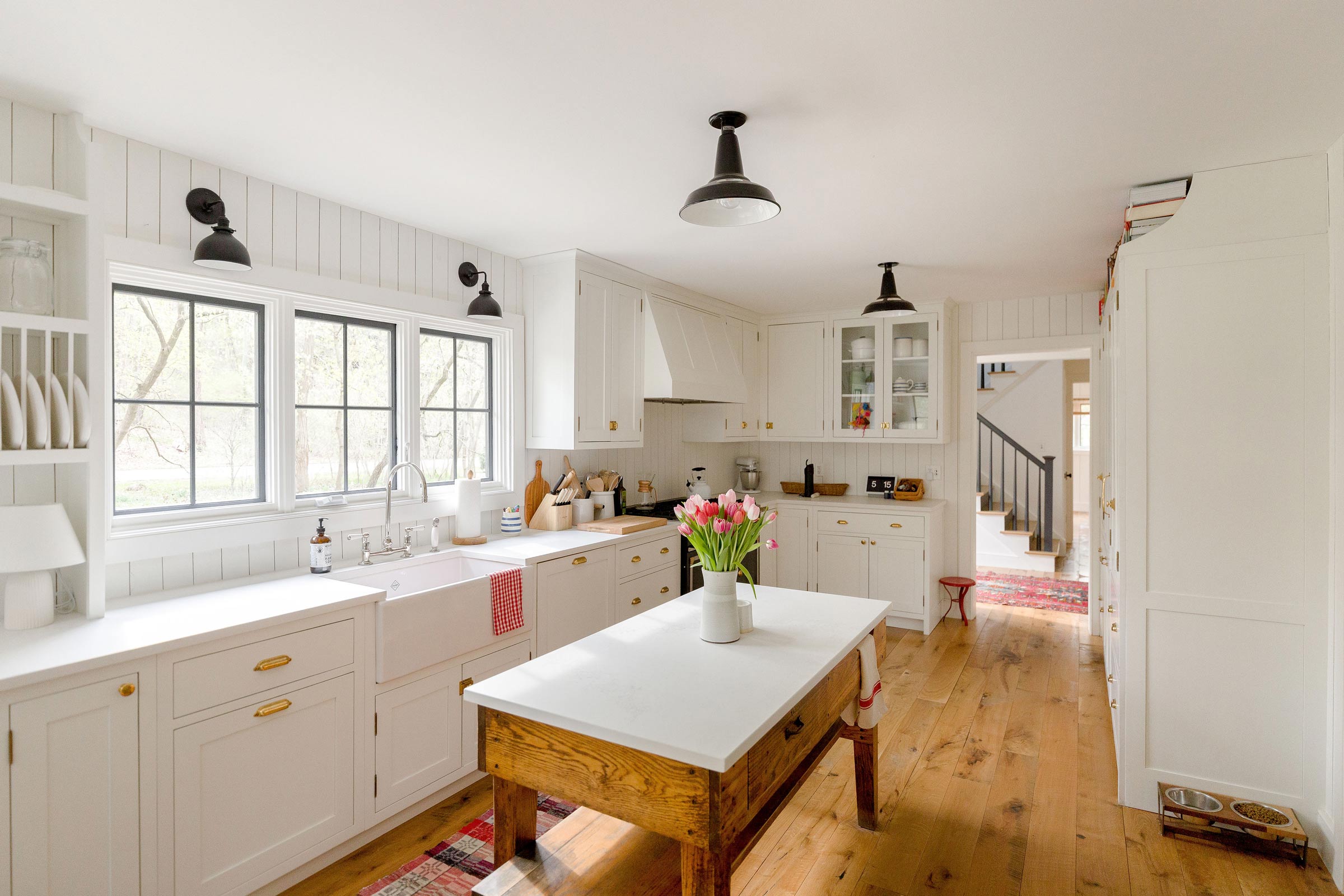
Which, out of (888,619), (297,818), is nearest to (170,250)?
(297,818)

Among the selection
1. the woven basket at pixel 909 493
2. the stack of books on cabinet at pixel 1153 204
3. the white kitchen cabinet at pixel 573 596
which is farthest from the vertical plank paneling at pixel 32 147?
the woven basket at pixel 909 493

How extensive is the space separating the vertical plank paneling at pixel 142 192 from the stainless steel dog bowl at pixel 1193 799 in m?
4.25

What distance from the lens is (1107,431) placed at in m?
4.47

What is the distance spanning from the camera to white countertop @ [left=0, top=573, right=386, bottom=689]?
1.76m

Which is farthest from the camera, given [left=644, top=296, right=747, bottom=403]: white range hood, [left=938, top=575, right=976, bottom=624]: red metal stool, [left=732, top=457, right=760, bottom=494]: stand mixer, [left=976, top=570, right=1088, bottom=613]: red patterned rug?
[left=732, top=457, right=760, bottom=494]: stand mixer

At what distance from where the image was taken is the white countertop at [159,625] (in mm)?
1759

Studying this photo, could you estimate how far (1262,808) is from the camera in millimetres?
2463

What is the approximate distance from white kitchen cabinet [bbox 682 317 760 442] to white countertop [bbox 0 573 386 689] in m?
3.22

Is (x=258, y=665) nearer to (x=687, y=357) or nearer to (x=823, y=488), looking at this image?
(x=687, y=357)

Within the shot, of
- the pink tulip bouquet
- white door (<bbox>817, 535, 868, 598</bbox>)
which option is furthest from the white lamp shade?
white door (<bbox>817, 535, 868, 598</bbox>)

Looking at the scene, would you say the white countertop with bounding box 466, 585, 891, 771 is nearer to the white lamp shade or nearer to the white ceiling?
the white lamp shade

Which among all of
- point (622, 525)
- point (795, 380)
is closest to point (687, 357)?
point (622, 525)

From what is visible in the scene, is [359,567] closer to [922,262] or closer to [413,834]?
[413,834]

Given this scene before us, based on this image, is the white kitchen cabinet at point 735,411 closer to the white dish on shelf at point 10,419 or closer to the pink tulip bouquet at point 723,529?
the pink tulip bouquet at point 723,529
